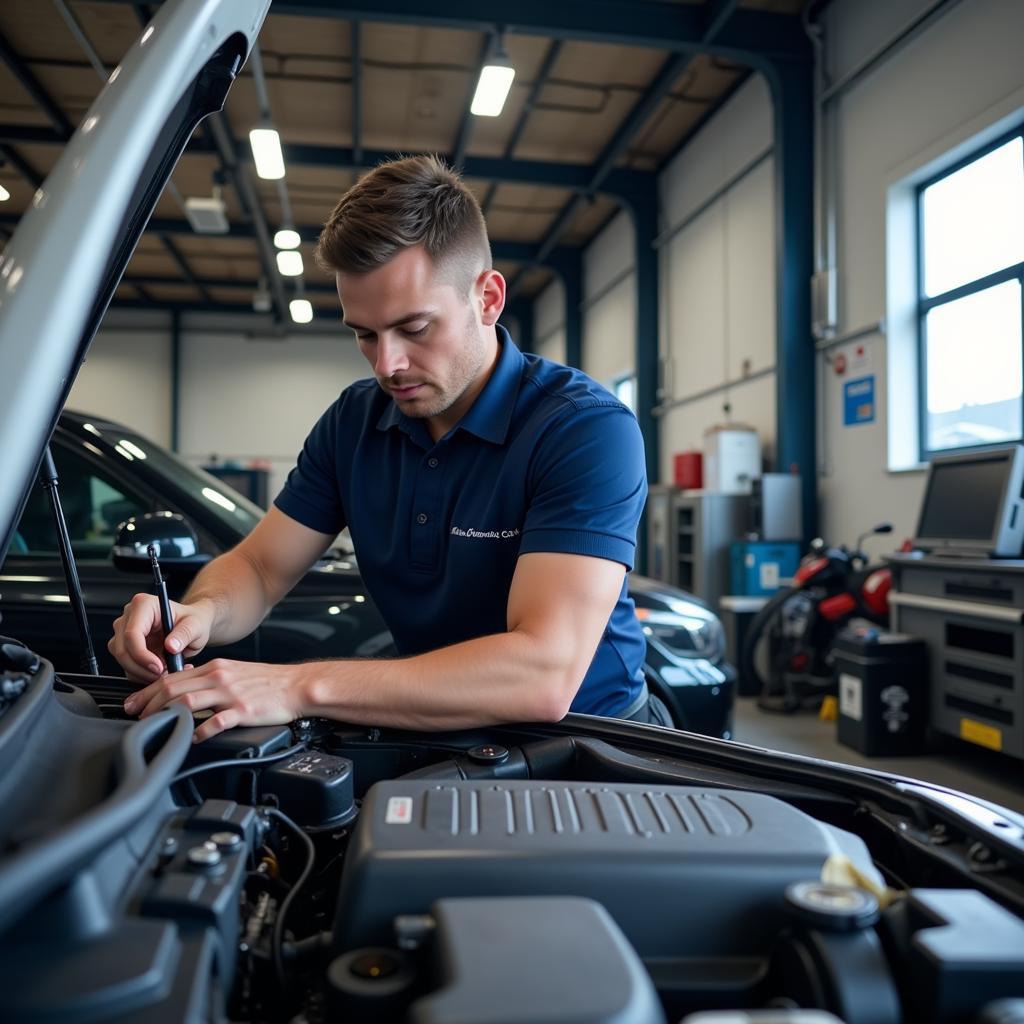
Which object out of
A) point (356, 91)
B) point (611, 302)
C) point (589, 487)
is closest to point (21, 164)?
point (356, 91)

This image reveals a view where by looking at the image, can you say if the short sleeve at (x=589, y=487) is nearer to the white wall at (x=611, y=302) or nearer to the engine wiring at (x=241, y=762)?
the engine wiring at (x=241, y=762)

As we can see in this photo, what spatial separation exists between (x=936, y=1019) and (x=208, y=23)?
98 cm

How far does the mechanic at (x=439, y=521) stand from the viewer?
1.11 m

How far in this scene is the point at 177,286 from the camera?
1335 cm

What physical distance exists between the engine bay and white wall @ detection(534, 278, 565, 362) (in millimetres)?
11363

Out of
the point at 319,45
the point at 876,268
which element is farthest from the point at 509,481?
the point at 319,45

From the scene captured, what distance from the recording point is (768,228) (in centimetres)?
660

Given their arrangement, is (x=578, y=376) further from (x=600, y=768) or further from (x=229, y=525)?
(x=229, y=525)

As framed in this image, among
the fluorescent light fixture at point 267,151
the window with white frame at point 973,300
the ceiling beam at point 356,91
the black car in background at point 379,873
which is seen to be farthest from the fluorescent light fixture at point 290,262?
the black car in background at point 379,873

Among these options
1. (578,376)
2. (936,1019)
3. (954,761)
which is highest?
(578,376)

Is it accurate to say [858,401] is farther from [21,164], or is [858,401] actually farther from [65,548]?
[21,164]

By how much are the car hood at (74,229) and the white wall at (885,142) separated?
4.47m

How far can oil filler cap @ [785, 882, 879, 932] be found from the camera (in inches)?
24.3

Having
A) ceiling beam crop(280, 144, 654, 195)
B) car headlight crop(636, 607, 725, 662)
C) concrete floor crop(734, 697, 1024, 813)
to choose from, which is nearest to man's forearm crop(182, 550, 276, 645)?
car headlight crop(636, 607, 725, 662)
